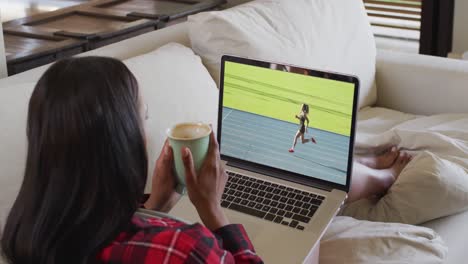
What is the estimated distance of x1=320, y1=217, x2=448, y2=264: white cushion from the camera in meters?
1.46

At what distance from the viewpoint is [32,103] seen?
0.98 m

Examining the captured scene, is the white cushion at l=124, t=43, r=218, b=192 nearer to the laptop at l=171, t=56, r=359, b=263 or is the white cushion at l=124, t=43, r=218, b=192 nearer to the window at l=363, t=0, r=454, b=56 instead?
the laptop at l=171, t=56, r=359, b=263

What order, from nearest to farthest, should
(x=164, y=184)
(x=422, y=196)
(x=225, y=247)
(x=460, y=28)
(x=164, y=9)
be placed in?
(x=225, y=247) < (x=164, y=184) < (x=422, y=196) < (x=164, y=9) < (x=460, y=28)

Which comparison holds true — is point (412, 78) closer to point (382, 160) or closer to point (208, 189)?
point (382, 160)

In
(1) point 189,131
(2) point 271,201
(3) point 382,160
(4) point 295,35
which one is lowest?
(3) point 382,160

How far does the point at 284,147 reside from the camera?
1.51 meters

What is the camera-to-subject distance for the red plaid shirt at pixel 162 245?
38.3 inches

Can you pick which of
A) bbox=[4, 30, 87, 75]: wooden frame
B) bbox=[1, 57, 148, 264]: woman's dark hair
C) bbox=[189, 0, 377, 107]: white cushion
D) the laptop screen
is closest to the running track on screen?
the laptop screen

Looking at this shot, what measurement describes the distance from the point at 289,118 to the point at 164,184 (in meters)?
0.37

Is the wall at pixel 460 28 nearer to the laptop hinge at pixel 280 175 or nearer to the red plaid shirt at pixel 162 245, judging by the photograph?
the laptop hinge at pixel 280 175

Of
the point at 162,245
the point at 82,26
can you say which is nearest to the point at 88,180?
the point at 162,245

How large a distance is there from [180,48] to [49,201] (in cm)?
103

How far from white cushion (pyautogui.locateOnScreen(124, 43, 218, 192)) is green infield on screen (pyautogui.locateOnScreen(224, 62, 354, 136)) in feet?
0.60

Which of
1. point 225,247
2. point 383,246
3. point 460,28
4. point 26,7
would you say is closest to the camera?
point 225,247
